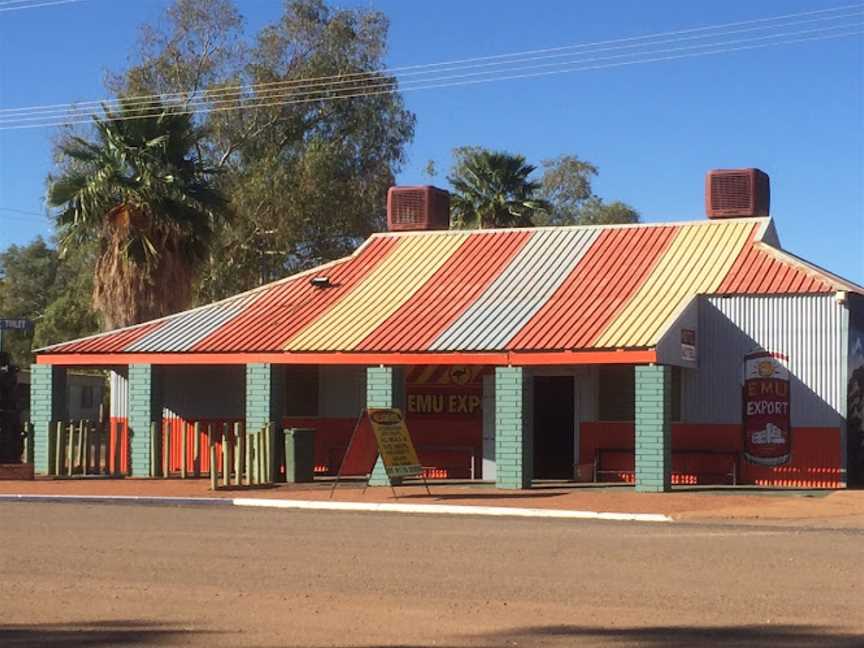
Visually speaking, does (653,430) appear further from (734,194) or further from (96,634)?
(96,634)

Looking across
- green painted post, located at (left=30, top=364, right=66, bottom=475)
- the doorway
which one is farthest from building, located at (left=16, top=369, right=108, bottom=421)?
the doorway

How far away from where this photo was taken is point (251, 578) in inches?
513

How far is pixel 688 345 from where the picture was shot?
2670 centimetres

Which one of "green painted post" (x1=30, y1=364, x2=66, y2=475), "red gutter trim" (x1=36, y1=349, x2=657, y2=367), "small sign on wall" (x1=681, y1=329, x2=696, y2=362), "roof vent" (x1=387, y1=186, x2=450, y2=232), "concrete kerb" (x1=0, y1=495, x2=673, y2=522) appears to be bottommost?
"concrete kerb" (x1=0, y1=495, x2=673, y2=522)

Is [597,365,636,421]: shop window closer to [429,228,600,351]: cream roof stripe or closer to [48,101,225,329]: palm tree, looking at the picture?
[429,228,600,351]: cream roof stripe

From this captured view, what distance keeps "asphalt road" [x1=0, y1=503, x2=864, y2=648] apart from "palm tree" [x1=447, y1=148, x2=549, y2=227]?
32.9 metres

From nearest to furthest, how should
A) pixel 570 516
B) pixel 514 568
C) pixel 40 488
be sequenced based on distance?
1. pixel 514 568
2. pixel 570 516
3. pixel 40 488

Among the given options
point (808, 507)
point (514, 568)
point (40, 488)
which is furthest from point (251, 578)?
point (40, 488)

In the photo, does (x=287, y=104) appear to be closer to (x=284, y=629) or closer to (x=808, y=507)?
(x=808, y=507)

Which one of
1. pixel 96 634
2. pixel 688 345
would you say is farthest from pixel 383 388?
pixel 96 634

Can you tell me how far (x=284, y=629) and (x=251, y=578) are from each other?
9.35ft

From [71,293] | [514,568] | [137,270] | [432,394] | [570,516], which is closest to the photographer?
[514,568]

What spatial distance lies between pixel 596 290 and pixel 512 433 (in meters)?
4.14

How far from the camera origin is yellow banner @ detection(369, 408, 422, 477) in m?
23.7
